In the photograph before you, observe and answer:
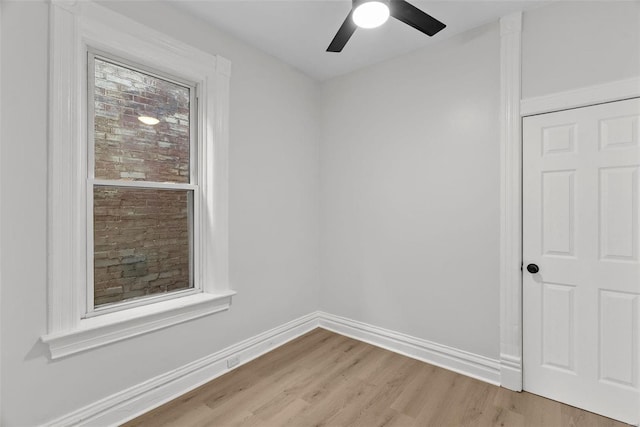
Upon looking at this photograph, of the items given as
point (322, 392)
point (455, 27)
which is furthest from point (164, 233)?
point (455, 27)

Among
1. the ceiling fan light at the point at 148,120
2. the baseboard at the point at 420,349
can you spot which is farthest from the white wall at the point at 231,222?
the ceiling fan light at the point at 148,120

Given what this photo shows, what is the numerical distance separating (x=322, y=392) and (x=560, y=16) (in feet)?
9.95

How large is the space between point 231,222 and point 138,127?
94 cm

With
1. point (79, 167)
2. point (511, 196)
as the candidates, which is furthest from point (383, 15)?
point (79, 167)

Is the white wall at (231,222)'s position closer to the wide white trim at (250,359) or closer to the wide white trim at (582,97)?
the wide white trim at (250,359)

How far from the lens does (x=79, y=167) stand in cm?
173

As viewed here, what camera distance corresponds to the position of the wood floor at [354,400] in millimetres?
1889

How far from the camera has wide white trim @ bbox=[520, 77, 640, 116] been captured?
1.83 meters

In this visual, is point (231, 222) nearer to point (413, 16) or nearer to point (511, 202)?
point (413, 16)

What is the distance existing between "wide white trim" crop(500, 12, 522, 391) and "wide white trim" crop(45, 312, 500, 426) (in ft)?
0.51

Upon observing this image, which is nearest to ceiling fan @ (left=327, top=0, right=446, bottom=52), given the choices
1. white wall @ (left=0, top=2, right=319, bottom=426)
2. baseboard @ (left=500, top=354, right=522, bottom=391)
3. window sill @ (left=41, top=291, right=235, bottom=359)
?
white wall @ (left=0, top=2, right=319, bottom=426)

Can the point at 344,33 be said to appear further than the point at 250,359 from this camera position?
No

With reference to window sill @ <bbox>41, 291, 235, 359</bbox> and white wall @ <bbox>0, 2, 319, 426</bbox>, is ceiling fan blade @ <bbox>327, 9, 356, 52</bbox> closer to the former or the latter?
white wall @ <bbox>0, 2, 319, 426</bbox>

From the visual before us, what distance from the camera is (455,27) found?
239 centimetres
